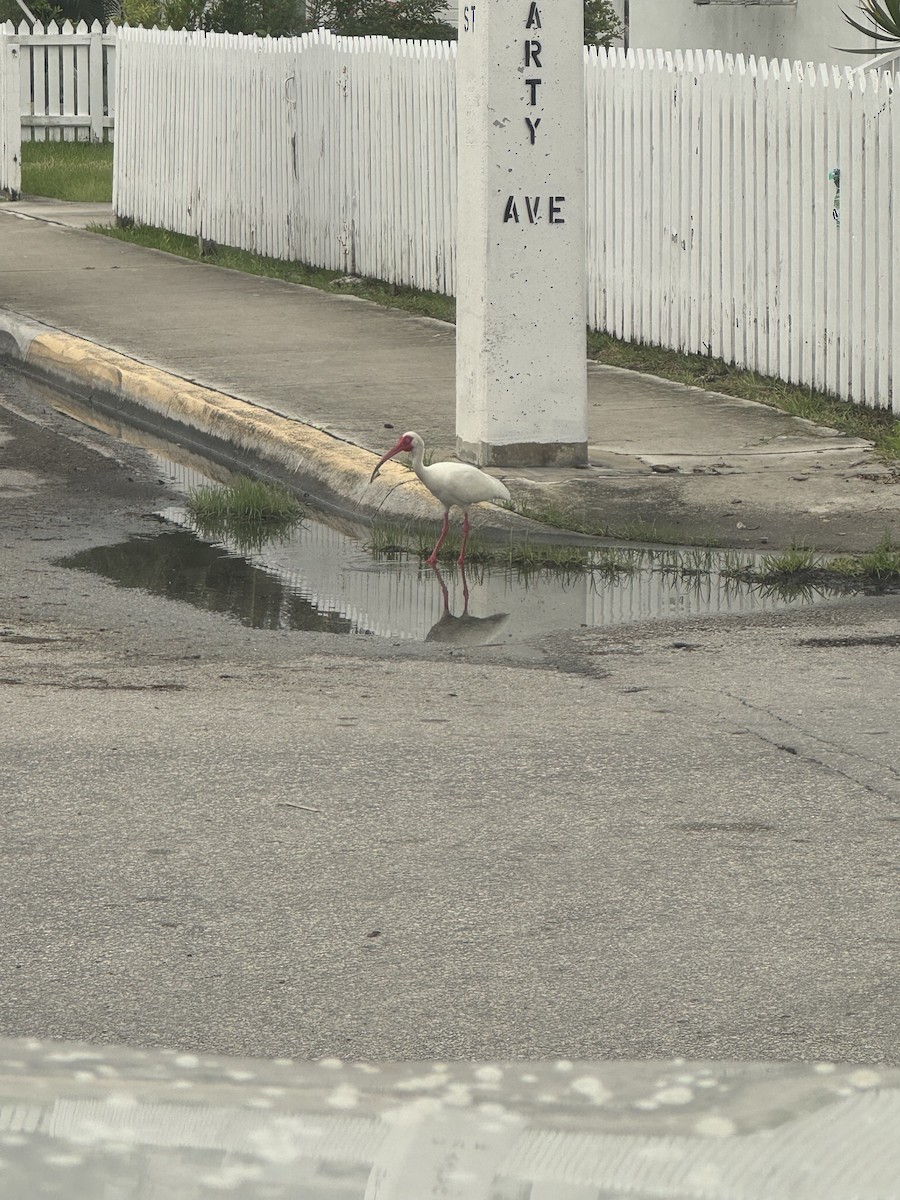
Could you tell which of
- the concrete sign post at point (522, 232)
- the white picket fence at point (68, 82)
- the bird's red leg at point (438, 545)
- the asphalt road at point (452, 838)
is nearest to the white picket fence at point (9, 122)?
the white picket fence at point (68, 82)

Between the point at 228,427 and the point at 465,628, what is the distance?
362 cm

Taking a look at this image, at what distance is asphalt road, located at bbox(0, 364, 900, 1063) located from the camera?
402 cm

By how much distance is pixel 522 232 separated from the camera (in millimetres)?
9133

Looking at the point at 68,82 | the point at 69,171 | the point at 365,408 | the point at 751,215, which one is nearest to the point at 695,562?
the point at 365,408

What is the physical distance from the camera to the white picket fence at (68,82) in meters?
27.8

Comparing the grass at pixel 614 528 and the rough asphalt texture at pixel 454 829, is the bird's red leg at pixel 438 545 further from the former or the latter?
the rough asphalt texture at pixel 454 829

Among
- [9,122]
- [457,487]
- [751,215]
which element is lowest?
[457,487]

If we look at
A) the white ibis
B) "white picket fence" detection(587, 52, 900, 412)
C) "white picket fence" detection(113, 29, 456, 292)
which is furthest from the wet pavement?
"white picket fence" detection(113, 29, 456, 292)

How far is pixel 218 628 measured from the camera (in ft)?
23.5

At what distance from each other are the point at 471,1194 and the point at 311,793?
2010mm

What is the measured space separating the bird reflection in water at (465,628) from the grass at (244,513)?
1558 millimetres

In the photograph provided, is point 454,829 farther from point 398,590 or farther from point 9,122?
point 9,122

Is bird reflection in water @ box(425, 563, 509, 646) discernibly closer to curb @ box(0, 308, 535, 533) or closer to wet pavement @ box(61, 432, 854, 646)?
wet pavement @ box(61, 432, 854, 646)

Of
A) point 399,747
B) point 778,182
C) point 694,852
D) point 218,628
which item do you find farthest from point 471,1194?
point 778,182
